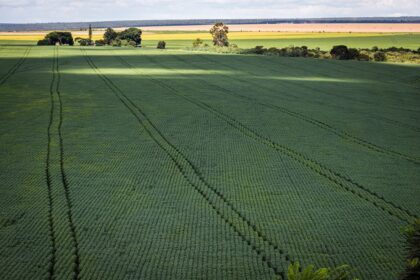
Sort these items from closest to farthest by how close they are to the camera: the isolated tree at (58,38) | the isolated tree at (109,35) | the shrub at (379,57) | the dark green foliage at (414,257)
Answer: the dark green foliage at (414,257) → the shrub at (379,57) → the isolated tree at (58,38) → the isolated tree at (109,35)

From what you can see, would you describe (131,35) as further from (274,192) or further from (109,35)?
(274,192)

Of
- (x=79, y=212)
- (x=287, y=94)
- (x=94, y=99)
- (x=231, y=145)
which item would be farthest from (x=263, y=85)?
(x=79, y=212)

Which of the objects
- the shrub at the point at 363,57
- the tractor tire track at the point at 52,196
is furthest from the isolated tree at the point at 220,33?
the tractor tire track at the point at 52,196

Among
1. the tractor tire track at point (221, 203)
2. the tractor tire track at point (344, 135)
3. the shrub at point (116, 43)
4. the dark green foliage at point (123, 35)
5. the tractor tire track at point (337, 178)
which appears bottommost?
the tractor tire track at point (221, 203)

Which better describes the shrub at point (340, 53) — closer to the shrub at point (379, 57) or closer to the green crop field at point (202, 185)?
the shrub at point (379, 57)

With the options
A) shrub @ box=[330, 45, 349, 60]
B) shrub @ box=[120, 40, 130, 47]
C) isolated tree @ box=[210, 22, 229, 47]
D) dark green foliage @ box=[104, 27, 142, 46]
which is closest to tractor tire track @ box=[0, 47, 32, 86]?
shrub @ box=[330, 45, 349, 60]

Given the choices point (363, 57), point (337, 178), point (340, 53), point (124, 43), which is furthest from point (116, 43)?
point (337, 178)

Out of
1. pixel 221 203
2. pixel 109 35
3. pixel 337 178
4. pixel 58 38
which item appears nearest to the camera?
pixel 221 203

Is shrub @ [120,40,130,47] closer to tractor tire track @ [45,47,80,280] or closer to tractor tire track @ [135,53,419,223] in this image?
tractor tire track @ [45,47,80,280]
